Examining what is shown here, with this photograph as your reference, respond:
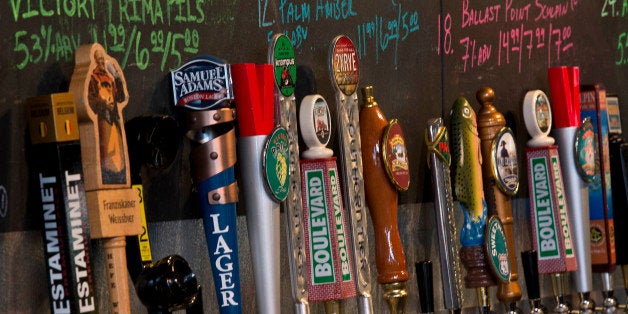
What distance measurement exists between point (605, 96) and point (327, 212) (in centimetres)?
120

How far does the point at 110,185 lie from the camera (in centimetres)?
213

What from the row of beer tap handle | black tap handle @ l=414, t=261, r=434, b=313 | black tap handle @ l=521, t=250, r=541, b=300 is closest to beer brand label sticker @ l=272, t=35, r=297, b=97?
the row of beer tap handle

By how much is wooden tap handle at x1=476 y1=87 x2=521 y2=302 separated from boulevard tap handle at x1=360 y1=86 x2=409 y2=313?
368 millimetres

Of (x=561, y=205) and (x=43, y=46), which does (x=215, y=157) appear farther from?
(x=561, y=205)

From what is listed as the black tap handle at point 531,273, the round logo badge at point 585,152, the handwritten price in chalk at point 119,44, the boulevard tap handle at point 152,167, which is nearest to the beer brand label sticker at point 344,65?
the handwritten price in chalk at point 119,44

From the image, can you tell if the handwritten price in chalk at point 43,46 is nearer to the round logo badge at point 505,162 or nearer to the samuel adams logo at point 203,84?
the samuel adams logo at point 203,84

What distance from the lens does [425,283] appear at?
2869mm

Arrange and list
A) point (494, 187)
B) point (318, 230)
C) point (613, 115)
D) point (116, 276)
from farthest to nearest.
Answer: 1. point (613, 115)
2. point (494, 187)
3. point (318, 230)
4. point (116, 276)

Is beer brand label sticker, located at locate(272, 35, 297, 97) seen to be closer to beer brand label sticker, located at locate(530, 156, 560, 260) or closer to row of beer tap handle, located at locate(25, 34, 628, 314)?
row of beer tap handle, located at locate(25, 34, 628, 314)

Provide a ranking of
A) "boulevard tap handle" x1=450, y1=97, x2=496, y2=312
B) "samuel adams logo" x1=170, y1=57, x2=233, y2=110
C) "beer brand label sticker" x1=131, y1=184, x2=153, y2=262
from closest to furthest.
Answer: "beer brand label sticker" x1=131, y1=184, x2=153, y2=262 → "samuel adams logo" x1=170, y1=57, x2=233, y2=110 → "boulevard tap handle" x1=450, y1=97, x2=496, y2=312

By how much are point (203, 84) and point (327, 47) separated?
1.71ft

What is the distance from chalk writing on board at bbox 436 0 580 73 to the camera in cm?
319

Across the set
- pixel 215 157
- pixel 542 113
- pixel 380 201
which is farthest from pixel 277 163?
pixel 542 113

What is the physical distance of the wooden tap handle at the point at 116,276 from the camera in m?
2.12
